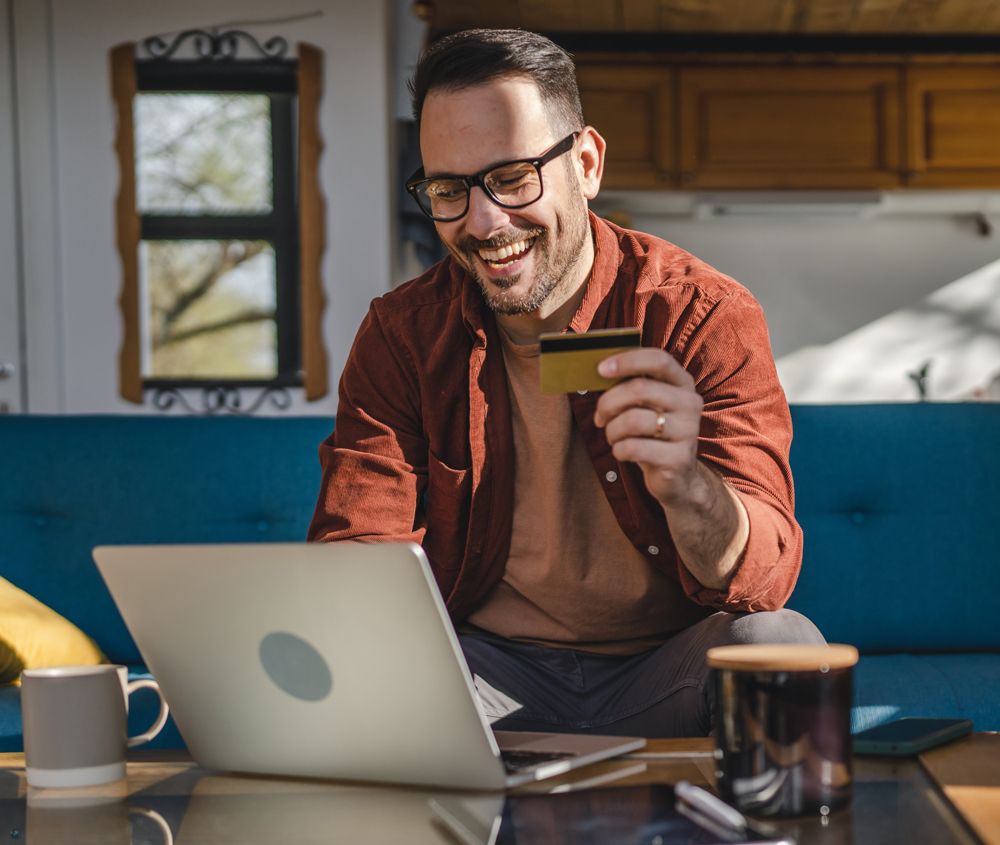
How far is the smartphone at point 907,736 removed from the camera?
39.2 inches

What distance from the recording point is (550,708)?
4.87 feet

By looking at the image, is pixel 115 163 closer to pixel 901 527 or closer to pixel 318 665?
pixel 901 527

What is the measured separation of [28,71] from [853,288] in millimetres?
3124

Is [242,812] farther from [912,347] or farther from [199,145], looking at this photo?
[912,347]

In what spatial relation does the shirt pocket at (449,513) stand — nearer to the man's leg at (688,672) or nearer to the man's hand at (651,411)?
the man's leg at (688,672)

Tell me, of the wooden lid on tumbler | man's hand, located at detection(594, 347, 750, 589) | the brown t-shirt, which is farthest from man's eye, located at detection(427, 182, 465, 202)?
the wooden lid on tumbler

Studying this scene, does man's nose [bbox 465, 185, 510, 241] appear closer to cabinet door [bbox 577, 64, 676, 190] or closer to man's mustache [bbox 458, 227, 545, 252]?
man's mustache [bbox 458, 227, 545, 252]

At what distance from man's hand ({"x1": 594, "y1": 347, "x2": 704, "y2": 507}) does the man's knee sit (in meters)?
0.23

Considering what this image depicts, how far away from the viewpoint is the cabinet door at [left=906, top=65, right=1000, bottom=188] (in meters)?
4.56

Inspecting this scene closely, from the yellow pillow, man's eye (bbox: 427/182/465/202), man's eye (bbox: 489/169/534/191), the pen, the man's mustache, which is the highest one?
man's eye (bbox: 489/169/534/191)

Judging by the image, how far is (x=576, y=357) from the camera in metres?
0.97

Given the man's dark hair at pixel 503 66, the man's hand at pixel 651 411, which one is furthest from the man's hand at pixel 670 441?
the man's dark hair at pixel 503 66

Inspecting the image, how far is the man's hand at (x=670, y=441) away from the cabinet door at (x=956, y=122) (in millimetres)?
3696

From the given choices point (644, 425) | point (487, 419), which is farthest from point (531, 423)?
point (644, 425)
